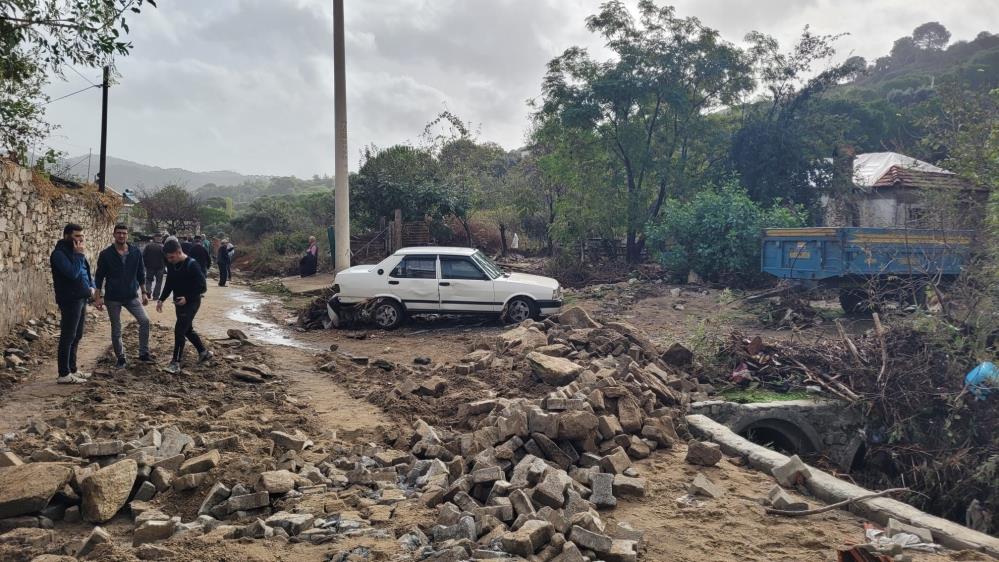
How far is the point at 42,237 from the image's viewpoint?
1030 cm

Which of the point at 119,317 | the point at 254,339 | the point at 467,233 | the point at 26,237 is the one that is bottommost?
the point at 254,339

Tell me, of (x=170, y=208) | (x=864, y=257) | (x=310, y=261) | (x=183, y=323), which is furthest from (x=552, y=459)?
(x=170, y=208)

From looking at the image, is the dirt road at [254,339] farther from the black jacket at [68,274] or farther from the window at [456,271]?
the window at [456,271]

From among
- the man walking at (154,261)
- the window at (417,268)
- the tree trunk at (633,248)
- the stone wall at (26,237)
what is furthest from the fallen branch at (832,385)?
the tree trunk at (633,248)

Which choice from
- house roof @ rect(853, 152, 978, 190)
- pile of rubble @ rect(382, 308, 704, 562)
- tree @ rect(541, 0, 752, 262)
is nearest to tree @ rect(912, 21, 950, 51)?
house roof @ rect(853, 152, 978, 190)

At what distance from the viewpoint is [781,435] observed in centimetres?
796

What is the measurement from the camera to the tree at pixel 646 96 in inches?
801

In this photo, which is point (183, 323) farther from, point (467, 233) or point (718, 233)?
point (467, 233)

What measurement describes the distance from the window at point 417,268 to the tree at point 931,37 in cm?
6175

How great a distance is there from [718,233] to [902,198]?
798 centimetres

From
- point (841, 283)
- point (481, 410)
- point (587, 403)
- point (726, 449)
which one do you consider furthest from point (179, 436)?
point (841, 283)

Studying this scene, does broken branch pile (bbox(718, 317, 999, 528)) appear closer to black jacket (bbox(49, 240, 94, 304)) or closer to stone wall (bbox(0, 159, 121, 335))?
black jacket (bbox(49, 240, 94, 304))

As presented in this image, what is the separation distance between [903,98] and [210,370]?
127 ft

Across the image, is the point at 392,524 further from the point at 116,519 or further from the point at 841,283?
the point at 841,283
